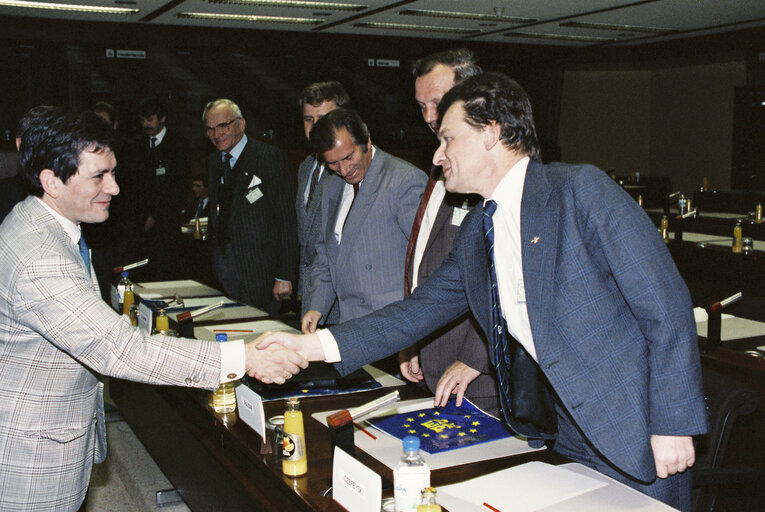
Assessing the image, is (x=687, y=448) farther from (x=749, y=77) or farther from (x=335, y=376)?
(x=749, y=77)

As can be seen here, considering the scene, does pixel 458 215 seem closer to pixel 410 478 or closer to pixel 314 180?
pixel 410 478

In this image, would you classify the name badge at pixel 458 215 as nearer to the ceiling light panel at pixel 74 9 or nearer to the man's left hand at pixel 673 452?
the man's left hand at pixel 673 452

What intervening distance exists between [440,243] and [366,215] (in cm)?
59

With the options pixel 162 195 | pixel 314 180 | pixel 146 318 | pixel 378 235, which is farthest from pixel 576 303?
pixel 162 195

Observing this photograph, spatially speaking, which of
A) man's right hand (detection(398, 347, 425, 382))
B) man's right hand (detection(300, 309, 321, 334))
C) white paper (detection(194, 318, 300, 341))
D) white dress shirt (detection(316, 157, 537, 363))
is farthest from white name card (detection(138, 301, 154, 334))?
white dress shirt (detection(316, 157, 537, 363))

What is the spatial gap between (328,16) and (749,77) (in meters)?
6.13

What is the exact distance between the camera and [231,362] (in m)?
1.88

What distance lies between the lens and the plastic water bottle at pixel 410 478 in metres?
1.32

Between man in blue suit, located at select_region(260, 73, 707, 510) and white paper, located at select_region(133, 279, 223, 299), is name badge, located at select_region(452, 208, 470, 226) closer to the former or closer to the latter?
man in blue suit, located at select_region(260, 73, 707, 510)

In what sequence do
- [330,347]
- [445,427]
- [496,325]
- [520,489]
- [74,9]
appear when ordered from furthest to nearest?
[74,9], [330,347], [445,427], [496,325], [520,489]

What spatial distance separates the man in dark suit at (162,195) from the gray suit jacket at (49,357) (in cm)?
351

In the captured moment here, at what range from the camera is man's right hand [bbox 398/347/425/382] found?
258cm

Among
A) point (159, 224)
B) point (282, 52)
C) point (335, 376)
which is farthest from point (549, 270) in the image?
point (282, 52)

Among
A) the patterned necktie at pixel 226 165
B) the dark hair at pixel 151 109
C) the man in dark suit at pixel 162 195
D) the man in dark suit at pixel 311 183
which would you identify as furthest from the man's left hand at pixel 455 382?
the dark hair at pixel 151 109
